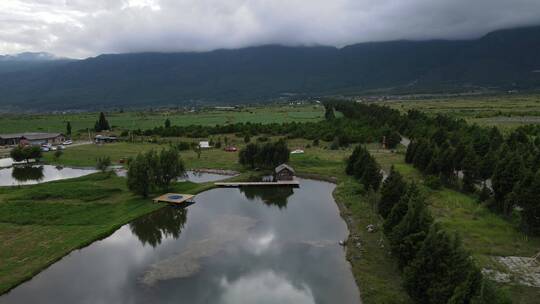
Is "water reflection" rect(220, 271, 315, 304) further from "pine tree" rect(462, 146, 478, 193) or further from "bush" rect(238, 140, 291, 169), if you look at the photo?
"bush" rect(238, 140, 291, 169)

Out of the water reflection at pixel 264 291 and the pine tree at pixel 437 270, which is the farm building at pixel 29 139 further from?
the pine tree at pixel 437 270

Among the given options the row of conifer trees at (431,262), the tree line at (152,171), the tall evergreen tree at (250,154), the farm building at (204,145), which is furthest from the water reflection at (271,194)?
the farm building at (204,145)

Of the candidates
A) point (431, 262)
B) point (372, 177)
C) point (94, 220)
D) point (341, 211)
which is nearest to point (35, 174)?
point (94, 220)

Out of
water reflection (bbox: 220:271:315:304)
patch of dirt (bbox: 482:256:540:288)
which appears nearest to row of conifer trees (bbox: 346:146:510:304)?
patch of dirt (bbox: 482:256:540:288)

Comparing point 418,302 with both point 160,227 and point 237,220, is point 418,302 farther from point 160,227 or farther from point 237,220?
point 160,227

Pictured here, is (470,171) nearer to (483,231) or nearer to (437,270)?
(483,231)

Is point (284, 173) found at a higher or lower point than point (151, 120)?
lower
